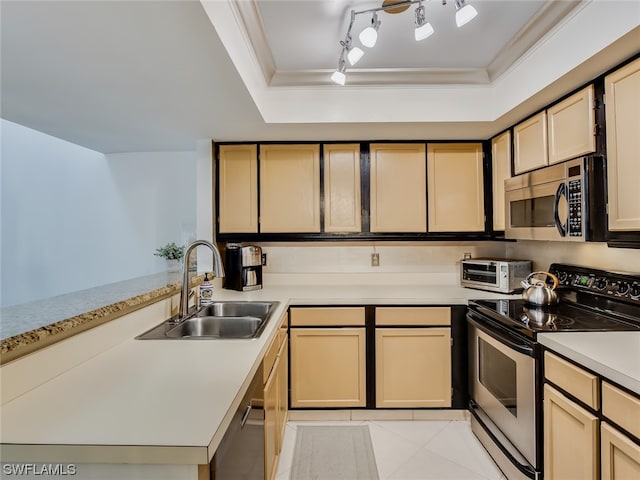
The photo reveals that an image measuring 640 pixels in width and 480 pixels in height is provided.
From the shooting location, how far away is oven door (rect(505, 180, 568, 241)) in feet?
6.10

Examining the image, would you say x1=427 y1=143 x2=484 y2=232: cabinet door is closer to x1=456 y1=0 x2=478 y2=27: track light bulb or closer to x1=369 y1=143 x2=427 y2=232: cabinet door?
x1=369 y1=143 x2=427 y2=232: cabinet door

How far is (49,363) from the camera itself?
110cm

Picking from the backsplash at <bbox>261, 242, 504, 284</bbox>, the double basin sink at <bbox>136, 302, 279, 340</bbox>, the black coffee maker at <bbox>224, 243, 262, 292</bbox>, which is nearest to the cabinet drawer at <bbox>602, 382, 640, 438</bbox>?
the double basin sink at <bbox>136, 302, 279, 340</bbox>

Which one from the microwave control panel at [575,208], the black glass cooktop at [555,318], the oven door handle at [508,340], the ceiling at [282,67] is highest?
the ceiling at [282,67]

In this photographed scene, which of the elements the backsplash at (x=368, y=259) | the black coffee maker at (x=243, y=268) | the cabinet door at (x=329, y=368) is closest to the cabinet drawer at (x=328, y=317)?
the cabinet door at (x=329, y=368)

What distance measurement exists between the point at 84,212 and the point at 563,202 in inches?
164

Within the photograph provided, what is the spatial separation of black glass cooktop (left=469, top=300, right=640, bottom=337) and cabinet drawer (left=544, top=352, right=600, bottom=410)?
146 millimetres

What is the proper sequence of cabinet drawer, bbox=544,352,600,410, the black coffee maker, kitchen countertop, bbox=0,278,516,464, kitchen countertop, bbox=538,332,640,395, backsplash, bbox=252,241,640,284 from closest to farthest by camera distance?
kitchen countertop, bbox=0,278,516,464 < kitchen countertop, bbox=538,332,640,395 < cabinet drawer, bbox=544,352,600,410 < the black coffee maker < backsplash, bbox=252,241,640,284

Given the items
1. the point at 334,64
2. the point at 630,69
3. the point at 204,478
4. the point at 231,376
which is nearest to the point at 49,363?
the point at 231,376

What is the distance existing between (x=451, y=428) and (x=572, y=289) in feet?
4.00

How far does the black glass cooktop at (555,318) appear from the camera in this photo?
157 centimetres

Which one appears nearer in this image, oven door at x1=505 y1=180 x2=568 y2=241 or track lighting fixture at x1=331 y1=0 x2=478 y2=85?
track lighting fixture at x1=331 y1=0 x2=478 y2=85

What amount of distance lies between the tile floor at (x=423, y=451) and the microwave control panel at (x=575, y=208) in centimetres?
140

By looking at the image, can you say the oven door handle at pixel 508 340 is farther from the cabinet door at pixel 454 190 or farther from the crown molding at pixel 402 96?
the crown molding at pixel 402 96
